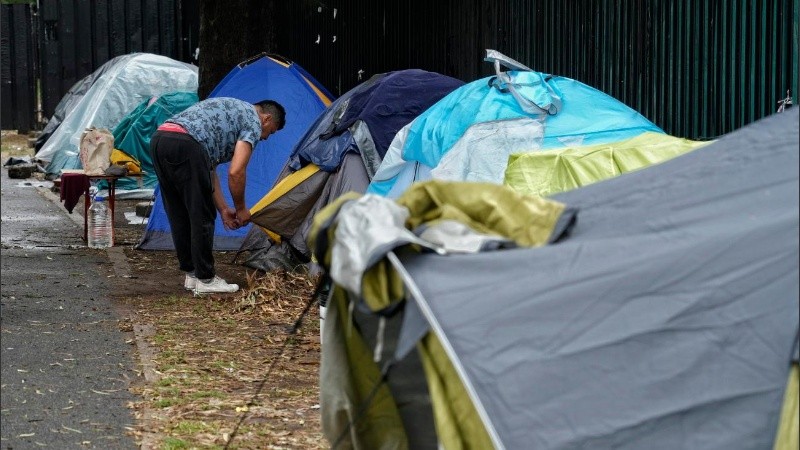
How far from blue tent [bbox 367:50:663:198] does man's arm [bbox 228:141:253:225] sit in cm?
122

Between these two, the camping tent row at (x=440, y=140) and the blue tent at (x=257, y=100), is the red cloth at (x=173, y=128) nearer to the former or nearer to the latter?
the camping tent row at (x=440, y=140)

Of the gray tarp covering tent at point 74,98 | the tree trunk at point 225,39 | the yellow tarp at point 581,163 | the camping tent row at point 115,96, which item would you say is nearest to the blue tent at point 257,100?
the tree trunk at point 225,39

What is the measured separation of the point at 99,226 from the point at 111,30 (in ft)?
32.8

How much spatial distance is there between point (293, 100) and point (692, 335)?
8301 mm

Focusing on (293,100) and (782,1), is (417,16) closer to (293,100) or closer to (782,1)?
(293,100)

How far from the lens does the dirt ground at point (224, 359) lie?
556 centimetres

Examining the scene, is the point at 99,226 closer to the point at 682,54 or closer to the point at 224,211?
the point at 224,211

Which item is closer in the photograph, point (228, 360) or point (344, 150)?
point (228, 360)

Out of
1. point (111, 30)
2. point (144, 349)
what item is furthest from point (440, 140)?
point (111, 30)

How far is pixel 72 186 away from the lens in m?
11.4

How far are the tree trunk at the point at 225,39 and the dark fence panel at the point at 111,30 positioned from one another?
25.3ft

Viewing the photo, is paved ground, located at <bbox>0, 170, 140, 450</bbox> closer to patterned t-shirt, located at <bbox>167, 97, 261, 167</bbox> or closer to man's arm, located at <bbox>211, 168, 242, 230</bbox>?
man's arm, located at <bbox>211, 168, 242, 230</bbox>

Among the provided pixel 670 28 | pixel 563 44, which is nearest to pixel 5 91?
pixel 563 44

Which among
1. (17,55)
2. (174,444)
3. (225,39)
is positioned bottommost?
(174,444)
